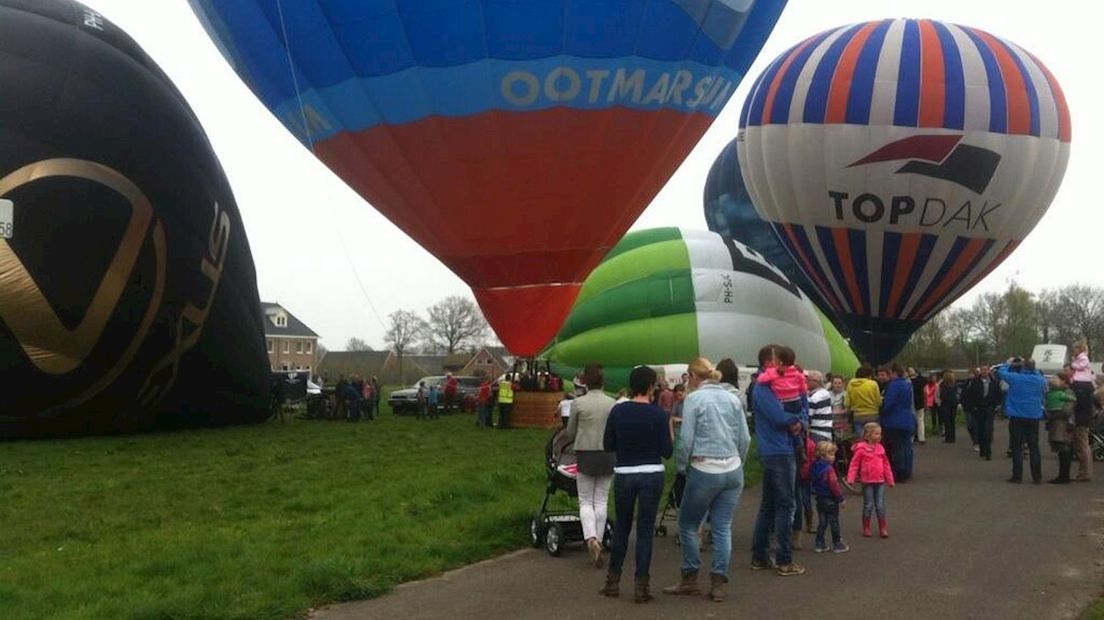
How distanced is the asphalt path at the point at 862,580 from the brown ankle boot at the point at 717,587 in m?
0.06

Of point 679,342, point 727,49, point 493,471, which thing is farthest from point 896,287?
point 493,471

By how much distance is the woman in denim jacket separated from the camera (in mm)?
6652

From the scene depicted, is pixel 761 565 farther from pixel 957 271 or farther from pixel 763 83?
pixel 763 83

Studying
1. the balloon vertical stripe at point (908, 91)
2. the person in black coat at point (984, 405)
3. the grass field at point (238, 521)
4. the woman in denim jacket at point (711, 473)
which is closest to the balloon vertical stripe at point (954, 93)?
the balloon vertical stripe at point (908, 91)

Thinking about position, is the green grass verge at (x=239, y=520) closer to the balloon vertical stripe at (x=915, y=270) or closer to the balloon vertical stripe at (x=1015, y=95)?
the balloon vertical stripe at (x=915, y=270)

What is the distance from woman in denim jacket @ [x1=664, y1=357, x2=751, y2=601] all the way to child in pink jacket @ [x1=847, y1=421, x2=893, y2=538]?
7.69 feet

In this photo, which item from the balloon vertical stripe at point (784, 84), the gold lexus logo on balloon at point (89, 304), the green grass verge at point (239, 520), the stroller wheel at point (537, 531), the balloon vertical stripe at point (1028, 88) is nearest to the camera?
the green grass verge at point (239, 520)

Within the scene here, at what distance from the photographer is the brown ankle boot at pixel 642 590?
653 cm

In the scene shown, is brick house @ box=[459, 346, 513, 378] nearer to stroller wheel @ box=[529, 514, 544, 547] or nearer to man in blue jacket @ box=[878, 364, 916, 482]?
man in blue jacket @ box=[878, 364, 916, 482]

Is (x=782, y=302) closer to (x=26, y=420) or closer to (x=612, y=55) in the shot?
(x=612, y=55)

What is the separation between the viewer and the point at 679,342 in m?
26.2

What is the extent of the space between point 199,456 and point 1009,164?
594 inches

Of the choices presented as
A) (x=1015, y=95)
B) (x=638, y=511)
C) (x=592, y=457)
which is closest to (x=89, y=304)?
(x=592, y=457)

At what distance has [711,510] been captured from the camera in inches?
269
